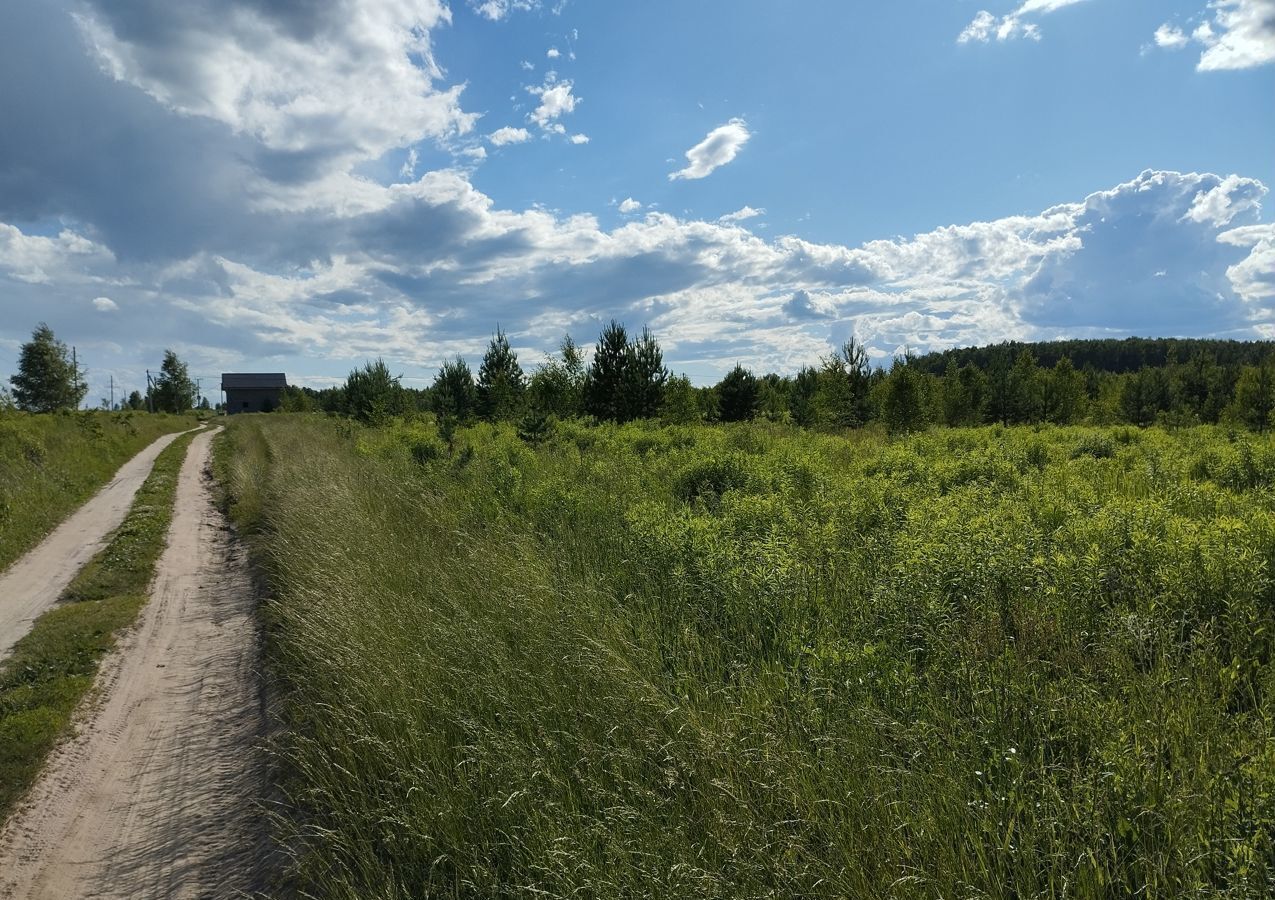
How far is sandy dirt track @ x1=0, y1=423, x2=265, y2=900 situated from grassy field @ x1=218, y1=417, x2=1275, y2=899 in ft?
1.17

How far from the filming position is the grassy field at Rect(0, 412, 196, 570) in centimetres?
1248

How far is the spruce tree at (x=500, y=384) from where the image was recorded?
88.8 ft

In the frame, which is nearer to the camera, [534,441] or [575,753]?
[575,753]

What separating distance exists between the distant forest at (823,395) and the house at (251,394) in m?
39.4

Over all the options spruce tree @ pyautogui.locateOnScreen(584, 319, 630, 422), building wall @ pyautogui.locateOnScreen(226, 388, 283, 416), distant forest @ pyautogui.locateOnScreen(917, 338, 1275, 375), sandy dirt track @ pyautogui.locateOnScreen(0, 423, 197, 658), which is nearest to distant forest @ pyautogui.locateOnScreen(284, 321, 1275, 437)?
spruce tree @ pyautogui.locateOnScreen(584, 319, 630, 422)

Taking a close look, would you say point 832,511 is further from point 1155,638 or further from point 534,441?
point 534,441

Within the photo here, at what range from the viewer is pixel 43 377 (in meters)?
48.0

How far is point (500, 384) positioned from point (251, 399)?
8474cm

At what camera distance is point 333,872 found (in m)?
3.38

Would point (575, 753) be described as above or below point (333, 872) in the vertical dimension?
above

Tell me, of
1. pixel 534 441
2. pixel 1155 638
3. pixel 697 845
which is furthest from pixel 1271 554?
pixel 534 441

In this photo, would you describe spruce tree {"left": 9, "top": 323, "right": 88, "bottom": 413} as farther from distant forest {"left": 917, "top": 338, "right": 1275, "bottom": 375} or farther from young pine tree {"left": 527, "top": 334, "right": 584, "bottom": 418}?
distant forest {"left": 917, "top": 338, "right": 1275, "bottom": 375}

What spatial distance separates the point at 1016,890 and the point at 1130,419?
205 ft

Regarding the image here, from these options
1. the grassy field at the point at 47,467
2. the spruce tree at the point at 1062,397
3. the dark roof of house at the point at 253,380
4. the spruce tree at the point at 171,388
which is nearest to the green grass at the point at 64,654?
the grassy field at the point at 47,467
